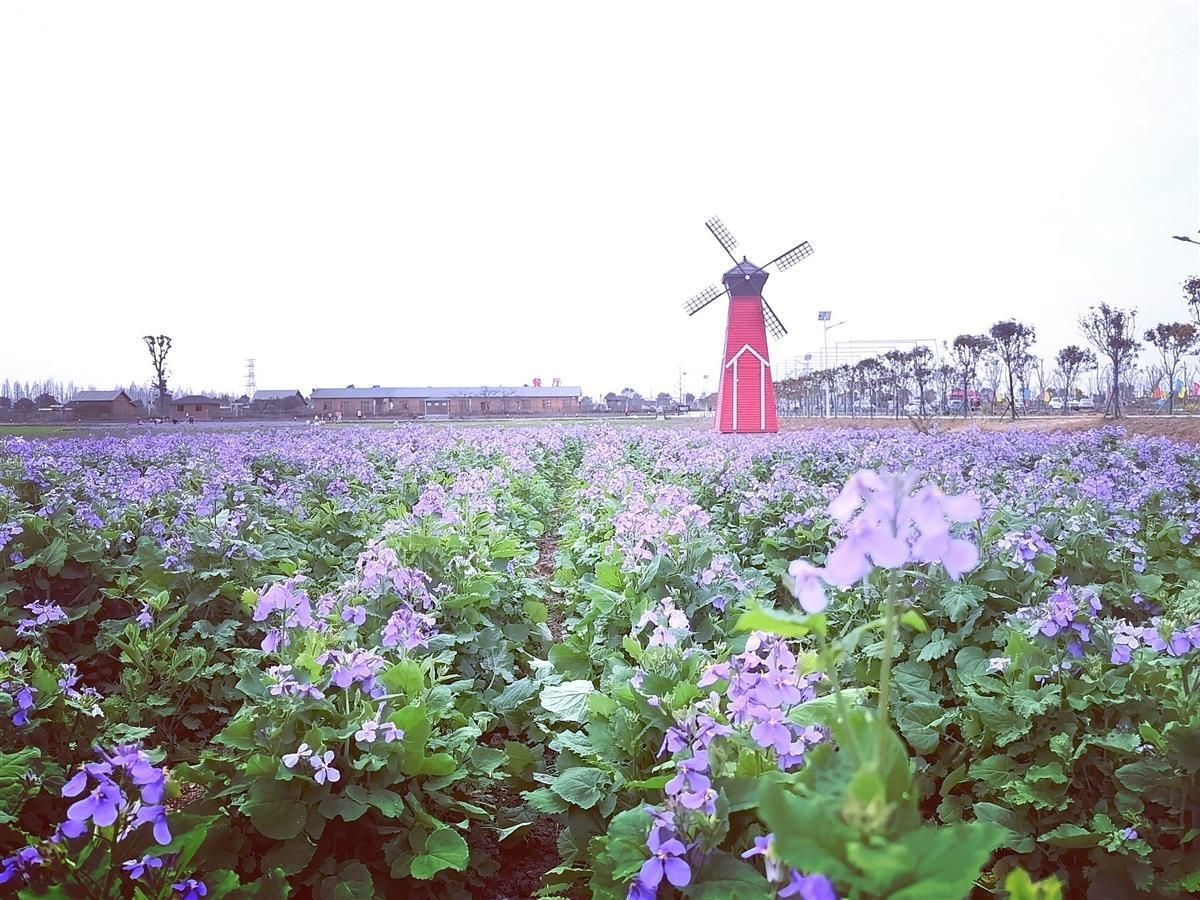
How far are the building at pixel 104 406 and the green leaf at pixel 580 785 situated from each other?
844 inches

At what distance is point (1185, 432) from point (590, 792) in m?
19.8

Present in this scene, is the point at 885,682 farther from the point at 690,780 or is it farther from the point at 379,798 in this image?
the point at 379,798

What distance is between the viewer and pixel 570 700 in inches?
136

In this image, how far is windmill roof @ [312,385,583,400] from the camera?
82.7 metres

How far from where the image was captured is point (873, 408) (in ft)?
171

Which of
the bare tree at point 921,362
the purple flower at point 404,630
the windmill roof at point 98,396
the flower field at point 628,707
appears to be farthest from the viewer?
the bare tree at point 921,362

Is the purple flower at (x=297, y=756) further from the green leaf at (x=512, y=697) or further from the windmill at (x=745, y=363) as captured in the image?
the windmill at (x=745, y=363)

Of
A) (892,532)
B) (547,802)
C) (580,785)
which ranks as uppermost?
(892,532)

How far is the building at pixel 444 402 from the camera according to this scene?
78625mm

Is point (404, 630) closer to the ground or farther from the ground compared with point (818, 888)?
closer to the ground

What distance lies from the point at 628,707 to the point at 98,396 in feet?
87.9

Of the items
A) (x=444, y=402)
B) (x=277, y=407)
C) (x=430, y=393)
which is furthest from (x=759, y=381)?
(x=430, y=393)

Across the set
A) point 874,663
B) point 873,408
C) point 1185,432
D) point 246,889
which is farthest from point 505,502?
point 873,408

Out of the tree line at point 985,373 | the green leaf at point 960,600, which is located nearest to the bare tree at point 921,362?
the tree line at point 985,373
